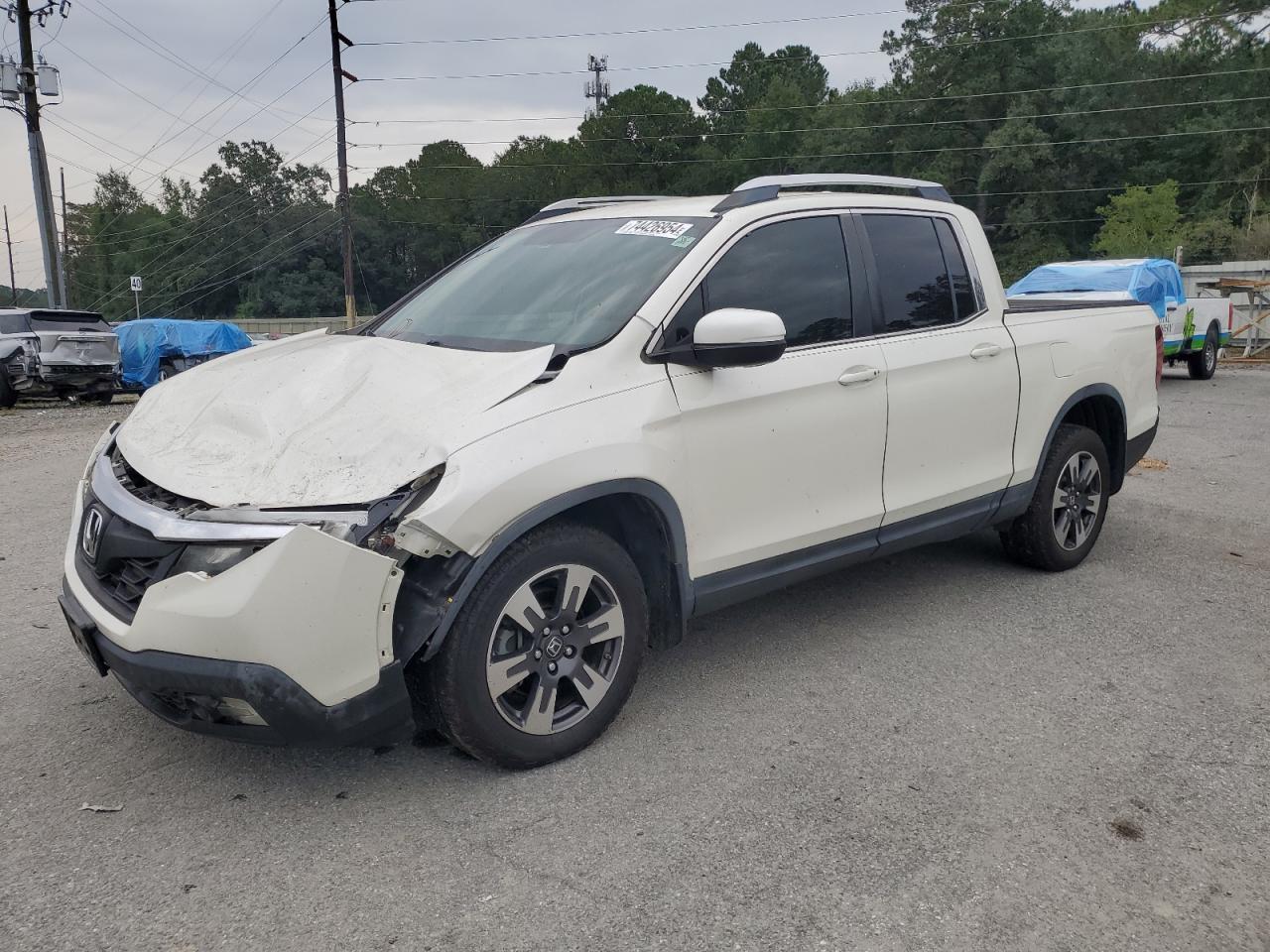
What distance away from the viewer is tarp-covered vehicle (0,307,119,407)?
51.0 feet

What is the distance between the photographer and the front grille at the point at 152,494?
2.80 meters

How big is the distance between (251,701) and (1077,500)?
431 cm

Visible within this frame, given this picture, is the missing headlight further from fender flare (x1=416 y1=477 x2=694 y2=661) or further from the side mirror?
the side mirror

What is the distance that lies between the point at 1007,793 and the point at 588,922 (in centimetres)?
141

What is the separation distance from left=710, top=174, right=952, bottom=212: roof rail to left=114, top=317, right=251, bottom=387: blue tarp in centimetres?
1745

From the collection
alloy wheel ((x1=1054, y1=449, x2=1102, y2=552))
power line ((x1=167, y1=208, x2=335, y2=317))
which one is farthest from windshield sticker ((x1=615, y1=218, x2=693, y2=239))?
power line ((x1=167, y1=208, x2=335, y2=317))

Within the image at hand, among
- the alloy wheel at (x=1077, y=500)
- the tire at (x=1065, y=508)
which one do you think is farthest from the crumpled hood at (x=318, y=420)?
the alloy wheel at (x=1077, y=500)

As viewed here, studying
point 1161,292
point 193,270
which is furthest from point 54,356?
point 193,270

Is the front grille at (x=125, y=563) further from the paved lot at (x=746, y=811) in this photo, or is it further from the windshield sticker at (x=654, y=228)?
the windshield sticker at (x=654, y=228)

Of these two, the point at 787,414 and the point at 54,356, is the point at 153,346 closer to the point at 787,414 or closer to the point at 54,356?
the point at 54,356

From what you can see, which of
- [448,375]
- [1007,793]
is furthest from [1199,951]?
[448,375]

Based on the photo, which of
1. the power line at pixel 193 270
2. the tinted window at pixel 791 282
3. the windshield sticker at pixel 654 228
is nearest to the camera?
the tinted window at pixel 791 282

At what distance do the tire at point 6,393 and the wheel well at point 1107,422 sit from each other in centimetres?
1588

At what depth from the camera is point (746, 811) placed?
2959 millimetres
